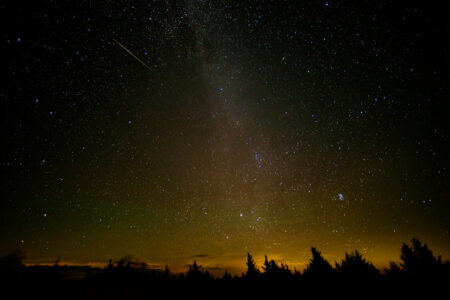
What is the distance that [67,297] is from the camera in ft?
150

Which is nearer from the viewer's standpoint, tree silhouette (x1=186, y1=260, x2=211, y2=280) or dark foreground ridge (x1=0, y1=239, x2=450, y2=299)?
dark foreground ridge (x1=0, y1=239, x2=450, y2=299)

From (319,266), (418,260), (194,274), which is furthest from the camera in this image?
(194,274)

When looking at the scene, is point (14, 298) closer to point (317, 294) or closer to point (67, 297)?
point (67, 297)

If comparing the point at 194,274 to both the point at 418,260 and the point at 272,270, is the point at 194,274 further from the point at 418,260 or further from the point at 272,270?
the point at 418,260

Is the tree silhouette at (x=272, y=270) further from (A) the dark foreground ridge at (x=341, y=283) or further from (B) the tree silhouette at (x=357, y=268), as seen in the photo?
(B) the tree silhouette at (x=357, y=268)

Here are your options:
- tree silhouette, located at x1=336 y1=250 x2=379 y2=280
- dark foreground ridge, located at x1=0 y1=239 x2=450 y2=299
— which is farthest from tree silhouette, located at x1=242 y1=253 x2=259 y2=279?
tree silhouette, located at x1=336 y1=250 x2=379 y2=280

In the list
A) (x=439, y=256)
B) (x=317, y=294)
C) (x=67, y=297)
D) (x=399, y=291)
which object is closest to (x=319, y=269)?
(x=317, y=294)

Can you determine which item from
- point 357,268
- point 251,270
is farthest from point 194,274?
point 357,268

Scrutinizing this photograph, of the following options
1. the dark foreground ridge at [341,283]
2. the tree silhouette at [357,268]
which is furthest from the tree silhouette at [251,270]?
the tree silhouette at [357,268]

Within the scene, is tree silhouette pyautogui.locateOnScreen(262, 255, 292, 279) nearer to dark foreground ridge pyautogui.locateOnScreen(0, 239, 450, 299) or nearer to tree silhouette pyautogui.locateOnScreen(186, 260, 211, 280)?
dark foreground ridge pyautogui.locateOnScreen(0, 239, 450, 299)

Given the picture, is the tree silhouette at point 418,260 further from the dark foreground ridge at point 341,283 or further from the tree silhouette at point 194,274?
the tree silhouette at point 194,274

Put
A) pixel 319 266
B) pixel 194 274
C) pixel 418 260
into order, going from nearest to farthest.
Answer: pixel 418 260 < pixel 319 266 < pixel 194 274

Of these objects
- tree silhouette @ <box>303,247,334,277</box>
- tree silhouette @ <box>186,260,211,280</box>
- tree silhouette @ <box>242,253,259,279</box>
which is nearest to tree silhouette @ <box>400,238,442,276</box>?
tree silhouette @ <box>303,247,334,277</box>

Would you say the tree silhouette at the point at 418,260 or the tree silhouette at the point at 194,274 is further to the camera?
the tree silhouette at the point at 194,274
